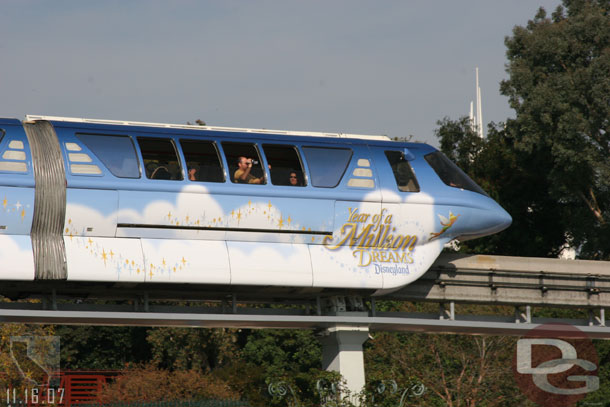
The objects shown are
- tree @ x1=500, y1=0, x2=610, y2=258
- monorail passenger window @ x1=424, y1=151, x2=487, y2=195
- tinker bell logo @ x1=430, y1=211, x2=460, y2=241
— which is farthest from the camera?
tree @ x1=500, y1=0, x2=610, y2=258

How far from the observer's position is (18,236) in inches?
738

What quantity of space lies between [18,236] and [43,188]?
103 cm

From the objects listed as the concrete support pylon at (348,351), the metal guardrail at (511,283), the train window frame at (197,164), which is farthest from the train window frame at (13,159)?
the metal guardrail at (511,283)

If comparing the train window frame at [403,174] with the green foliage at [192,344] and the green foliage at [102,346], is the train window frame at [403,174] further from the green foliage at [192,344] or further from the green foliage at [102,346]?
the green foliage at [102,346]

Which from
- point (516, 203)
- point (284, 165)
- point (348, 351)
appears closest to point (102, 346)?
point (516, 203)

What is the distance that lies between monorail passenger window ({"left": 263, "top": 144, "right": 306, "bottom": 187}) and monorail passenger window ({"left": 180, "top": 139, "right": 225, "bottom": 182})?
118 centimetres

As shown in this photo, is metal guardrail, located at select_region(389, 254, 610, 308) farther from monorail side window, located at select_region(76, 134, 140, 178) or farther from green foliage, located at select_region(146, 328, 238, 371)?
green foliage, located at select_region(146, 328, 238, 371)

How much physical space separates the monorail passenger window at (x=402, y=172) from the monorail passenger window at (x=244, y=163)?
10.0ft

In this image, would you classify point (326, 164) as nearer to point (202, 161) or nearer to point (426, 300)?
point (202, 161)

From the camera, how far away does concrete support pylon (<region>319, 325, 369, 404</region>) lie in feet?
71.4

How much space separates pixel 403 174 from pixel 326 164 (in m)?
1.91

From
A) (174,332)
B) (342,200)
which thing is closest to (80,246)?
(342,200)

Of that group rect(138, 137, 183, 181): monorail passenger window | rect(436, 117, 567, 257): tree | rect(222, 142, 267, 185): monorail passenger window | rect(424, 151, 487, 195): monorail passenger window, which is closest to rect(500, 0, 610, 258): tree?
rect(436, 117, 567, 257): tree

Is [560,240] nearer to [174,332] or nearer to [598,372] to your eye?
[598,372]
